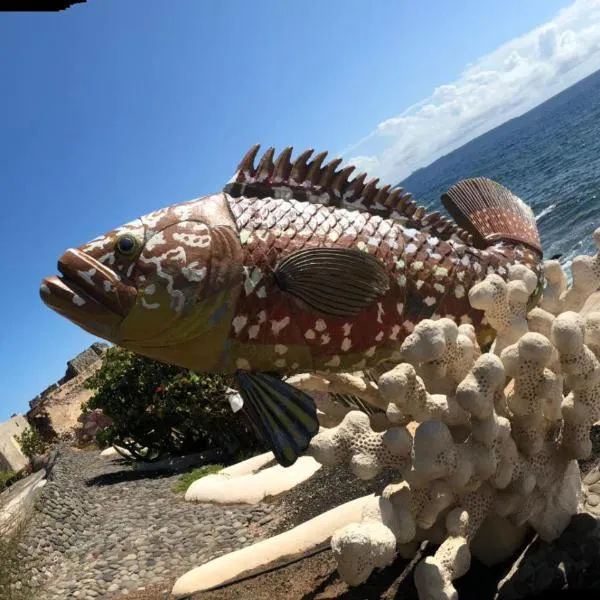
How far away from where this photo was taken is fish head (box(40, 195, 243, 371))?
265 cm

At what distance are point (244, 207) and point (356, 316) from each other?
2.33ft

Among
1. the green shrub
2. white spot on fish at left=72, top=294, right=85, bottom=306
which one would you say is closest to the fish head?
white spot on fish at left=72, top=294, right=85, bottom=306

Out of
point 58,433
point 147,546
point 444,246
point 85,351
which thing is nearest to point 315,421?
point 444,246

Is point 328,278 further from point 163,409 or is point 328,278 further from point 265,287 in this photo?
point 163,409

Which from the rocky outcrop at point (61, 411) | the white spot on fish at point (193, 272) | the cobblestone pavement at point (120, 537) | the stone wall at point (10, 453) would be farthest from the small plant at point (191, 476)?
the stone wall at point (10, 453)

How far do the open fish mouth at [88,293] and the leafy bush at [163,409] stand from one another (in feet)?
20.7

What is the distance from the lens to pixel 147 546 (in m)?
6.09

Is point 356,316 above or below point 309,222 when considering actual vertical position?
below

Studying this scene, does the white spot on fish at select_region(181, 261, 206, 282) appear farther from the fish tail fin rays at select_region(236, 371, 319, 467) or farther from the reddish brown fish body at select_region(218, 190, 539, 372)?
the fish tail fin rays at select_region(236, 371, 319, 467)

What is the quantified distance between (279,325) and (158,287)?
0.53 meters

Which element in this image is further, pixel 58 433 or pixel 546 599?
pixel 58 433

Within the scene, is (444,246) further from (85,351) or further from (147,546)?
(85,351)

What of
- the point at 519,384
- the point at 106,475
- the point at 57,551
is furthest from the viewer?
the point at 106,475

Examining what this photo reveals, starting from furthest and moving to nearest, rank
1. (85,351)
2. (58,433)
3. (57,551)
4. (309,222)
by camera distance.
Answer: (85,351) < (58,433) < (57,551) < (309,222)
